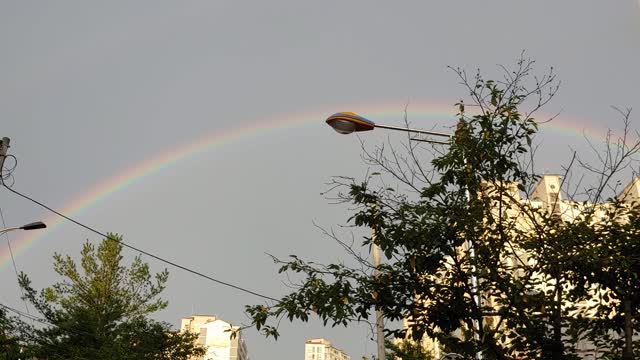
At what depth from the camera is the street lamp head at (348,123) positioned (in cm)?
794

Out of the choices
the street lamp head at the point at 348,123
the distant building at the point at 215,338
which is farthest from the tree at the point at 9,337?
the distant building at the point at 215,338

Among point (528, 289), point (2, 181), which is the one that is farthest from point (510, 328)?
point (2, 181)

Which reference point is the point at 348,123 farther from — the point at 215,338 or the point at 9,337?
the point at 215,338

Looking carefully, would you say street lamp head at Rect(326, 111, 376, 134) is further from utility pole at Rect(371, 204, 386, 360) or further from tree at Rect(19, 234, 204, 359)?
tree at Rect(19, 234, 204, 359)

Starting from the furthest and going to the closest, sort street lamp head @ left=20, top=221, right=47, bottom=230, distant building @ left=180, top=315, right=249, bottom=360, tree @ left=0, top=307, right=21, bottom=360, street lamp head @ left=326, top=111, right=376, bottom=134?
distant building @ left=180, top=315, right=249, bottom=360 < tree @ left=0, top=307, right=21, bottom=360 < street lamp head @ left=20, top=221, right=47, bottom=230 < street lamp head @ left=326, top=111, right=376, bottom=134

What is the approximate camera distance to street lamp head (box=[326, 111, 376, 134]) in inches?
313

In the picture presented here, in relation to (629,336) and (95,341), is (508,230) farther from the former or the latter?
(95,341)

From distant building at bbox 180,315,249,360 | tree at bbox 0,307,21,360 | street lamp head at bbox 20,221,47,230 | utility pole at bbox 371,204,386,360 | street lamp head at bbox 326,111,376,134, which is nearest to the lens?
utility pole at bbox 371,204,386,360

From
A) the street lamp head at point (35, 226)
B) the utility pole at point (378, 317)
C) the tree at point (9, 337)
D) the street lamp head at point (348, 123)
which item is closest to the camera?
the utility pole at point (378, 317)

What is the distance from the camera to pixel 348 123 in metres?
8.04

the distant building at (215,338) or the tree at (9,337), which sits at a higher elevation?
the distant building at (215,338)

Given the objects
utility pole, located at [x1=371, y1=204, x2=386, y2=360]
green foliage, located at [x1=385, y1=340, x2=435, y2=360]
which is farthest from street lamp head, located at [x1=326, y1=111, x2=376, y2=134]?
green foliage, located at [x1=385, y1=340, x2=435, y2=360]

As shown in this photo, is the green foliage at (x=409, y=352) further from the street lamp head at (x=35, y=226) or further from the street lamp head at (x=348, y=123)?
the street lamp head at (x=348, y=123)

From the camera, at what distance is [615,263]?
20.1 ft
